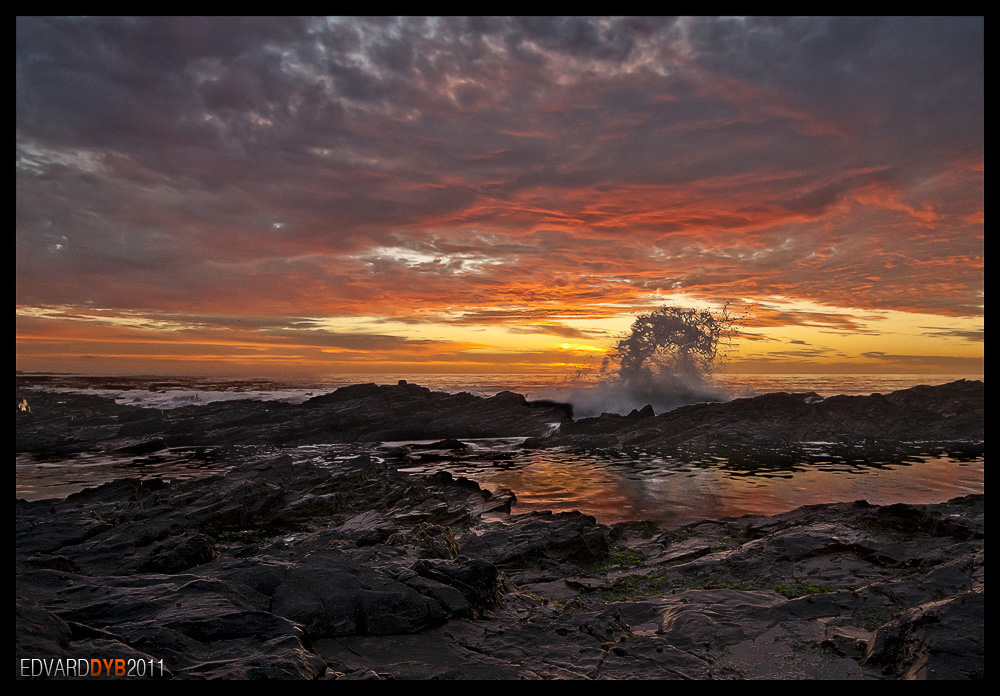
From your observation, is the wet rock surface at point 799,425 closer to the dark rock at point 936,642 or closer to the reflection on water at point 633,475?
the reflection on water at point 633,475

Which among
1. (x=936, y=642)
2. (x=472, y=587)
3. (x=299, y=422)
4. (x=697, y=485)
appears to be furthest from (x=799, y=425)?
(x=299, y=422)

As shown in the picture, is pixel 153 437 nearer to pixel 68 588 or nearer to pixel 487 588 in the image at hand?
pixel 68 588

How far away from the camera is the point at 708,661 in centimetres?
564

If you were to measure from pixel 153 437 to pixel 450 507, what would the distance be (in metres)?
23.4

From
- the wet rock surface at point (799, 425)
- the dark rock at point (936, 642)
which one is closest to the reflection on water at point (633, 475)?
the wet rock surface at point (799, 425)

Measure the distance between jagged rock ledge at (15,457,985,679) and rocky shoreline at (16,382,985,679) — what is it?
0.03 m

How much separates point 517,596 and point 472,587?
890 mm

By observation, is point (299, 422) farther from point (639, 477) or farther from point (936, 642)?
point (936, 642)

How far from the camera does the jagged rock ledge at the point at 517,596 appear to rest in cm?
520

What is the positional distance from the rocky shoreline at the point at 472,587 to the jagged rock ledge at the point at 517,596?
32 millimetres

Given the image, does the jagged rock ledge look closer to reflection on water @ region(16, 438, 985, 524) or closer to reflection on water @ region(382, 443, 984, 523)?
reflection on water @ region(382, 443, 984, 523)

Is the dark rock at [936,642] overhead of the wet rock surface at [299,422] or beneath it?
overhead
